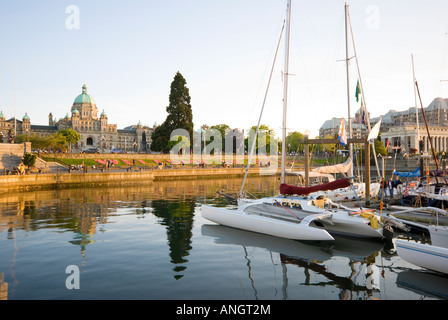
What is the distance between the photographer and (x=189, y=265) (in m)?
12.6

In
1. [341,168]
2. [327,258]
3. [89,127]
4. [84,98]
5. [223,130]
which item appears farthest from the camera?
[84,98]

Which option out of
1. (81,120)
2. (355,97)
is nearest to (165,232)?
(355,97)

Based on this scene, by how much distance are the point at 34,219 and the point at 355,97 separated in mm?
26177

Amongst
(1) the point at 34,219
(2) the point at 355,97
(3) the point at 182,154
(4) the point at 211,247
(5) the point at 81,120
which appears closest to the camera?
(4) the point at 211,247

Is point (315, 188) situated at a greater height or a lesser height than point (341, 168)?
lesser

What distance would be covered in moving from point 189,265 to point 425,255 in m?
8.38

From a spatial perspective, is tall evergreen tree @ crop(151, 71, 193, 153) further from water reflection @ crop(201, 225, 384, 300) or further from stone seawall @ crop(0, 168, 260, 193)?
water reflection @ crop(201, 225, 384, 300)

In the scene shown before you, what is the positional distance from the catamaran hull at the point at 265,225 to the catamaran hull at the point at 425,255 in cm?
310

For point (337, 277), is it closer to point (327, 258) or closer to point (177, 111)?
point (327, 258)

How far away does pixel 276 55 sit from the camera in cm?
2500

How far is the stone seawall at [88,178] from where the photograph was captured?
36.9 m

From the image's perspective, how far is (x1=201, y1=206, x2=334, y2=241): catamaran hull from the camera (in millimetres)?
14859

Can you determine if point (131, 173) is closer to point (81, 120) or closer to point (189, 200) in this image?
point (189, 200)

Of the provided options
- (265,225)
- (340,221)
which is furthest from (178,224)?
(340,221)
